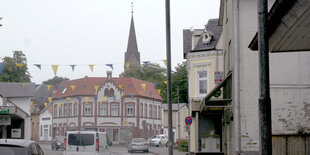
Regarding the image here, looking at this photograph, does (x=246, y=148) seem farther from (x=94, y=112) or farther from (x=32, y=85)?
(x=94, y=112)

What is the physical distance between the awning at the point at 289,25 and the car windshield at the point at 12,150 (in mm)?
5339

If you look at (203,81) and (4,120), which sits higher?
(203,81)

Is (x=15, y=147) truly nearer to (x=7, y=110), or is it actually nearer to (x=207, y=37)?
(x=7, y=110)

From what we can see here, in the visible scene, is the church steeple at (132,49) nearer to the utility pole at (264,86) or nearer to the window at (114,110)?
the window at (114,110)

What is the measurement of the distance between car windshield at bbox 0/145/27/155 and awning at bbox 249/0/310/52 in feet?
17.5

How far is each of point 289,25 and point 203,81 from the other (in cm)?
2539

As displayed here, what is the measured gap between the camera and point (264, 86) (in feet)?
23.6

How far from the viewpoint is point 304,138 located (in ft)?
50.1

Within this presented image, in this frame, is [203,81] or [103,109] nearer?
[203,81]

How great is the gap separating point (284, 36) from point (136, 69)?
315ft

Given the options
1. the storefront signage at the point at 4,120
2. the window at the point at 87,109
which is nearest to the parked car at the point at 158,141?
the window at the point at 87,109

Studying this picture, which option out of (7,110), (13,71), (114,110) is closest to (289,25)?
(7,110)

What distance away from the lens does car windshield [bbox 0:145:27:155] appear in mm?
9430

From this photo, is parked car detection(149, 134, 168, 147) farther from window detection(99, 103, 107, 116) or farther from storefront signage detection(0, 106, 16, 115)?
storefront signage detection(0, 106, 16, 115)
